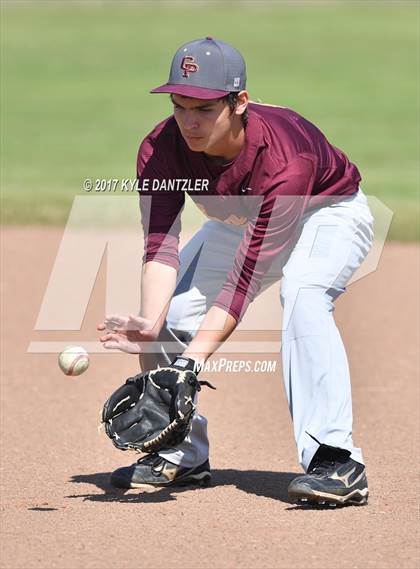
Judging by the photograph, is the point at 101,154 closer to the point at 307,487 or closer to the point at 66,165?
the point at 66,165

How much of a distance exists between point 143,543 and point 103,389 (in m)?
3.23

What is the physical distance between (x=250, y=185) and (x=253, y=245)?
1.01 feet

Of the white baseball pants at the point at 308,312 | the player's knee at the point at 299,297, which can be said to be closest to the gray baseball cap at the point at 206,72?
the white baseball pants at the point at 308,312

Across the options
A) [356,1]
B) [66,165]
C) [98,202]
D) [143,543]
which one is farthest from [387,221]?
[356,1]

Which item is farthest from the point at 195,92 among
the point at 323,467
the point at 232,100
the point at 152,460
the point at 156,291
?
the point at 152,460

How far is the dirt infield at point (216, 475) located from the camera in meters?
4.60

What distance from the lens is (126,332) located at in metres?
5.32

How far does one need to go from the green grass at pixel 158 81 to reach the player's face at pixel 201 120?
311 inches

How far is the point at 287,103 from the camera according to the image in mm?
21375

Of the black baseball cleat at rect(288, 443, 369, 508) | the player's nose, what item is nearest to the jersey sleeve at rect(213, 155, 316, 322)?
the player's nose

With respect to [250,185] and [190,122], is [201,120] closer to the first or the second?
[190,122]

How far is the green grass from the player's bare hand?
7.87m

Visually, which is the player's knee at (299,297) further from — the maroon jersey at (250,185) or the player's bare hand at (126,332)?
the player's bare hand at (126,332)

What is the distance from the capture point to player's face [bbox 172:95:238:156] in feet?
17.0
